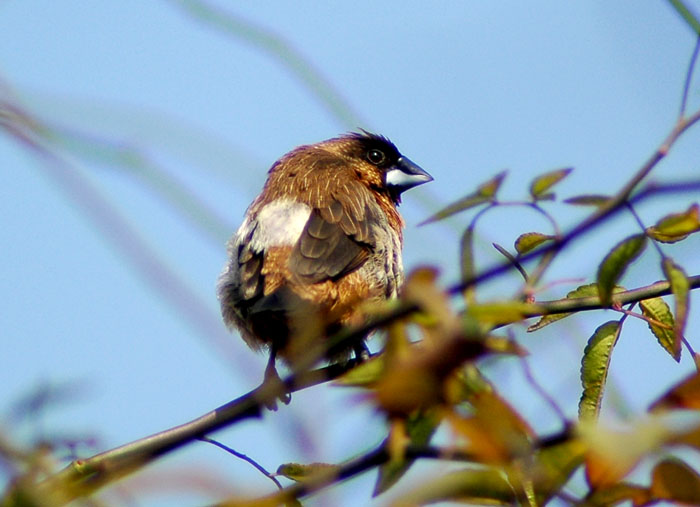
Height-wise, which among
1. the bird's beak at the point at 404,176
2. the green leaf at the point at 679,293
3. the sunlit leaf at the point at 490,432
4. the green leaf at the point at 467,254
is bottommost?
the sunlit leaf at the point at 490,432

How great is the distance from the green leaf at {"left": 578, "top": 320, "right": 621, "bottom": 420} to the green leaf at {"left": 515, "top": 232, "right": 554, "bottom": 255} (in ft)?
1.01

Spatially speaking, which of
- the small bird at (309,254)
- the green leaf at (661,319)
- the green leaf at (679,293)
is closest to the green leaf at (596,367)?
the green leaf at (661,319)

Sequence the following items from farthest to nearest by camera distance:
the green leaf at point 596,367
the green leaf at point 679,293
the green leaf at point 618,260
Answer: the green leaf at point 596,367 < the green leaf at point 679,293 < the green leaf at point 618,260

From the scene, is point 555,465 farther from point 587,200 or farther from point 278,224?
point 278,224

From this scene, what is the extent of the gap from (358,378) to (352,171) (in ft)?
Result: 19.2

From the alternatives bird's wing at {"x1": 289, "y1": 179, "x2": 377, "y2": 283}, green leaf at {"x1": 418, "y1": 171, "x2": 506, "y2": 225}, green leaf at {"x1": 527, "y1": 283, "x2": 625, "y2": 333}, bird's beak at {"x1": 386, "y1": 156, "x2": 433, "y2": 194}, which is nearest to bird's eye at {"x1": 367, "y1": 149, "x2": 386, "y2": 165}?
bird's beak at {"x1": 386, "y1": 156, "x2": 433, "y2": 194}

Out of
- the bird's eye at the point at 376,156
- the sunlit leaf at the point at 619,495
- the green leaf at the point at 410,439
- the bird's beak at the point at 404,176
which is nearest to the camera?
the sunlit leaf at the point at 619,495

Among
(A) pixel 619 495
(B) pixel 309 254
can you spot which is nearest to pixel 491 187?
(A) pixel 619 495

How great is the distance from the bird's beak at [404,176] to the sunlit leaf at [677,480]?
6.18 m

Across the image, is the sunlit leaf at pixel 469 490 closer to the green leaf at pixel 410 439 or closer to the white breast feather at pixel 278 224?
the green leaf at pixel 410 439

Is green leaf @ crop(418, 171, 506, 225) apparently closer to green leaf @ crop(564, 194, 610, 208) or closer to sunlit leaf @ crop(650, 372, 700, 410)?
green leaf @ crop(564, 194, 610, 208)

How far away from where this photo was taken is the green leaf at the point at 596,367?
6.91 ft

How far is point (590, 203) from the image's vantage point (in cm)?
175

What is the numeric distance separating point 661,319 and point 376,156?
201 inches
